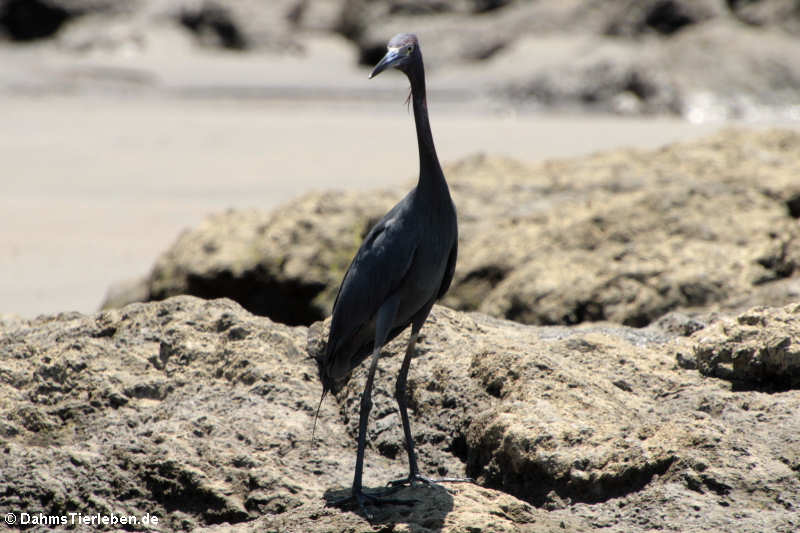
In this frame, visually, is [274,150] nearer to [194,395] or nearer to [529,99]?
[529,99]

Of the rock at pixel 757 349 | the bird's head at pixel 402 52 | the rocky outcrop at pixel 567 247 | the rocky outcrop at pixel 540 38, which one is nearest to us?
the bird's head at pixel 402 52

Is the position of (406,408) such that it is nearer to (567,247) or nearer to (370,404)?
(370,404)

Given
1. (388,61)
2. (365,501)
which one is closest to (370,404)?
(365,501)

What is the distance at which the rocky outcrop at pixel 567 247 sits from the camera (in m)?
5.40

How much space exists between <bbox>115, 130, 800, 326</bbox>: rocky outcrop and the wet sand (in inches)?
96.3

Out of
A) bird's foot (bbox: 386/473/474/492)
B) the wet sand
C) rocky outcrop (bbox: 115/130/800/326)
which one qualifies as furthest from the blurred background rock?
bird's foot (bbox: 386/473/474/492)

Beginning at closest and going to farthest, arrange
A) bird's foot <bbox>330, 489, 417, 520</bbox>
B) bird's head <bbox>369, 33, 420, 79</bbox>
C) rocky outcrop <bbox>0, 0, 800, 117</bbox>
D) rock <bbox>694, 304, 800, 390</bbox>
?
bird's foot <bbox>330, 489, 417, 520</bbox> → bird's head <bbox>369, 33, 420, 79</bbox> → rock <bbox>694, 304, 800, 390</bbox> → rocky outcrop <bbox>0, 0, 800, 117</bbox>

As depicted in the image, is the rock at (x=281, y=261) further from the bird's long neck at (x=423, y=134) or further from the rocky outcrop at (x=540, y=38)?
the rocky outcrop at (x=540, y=38)

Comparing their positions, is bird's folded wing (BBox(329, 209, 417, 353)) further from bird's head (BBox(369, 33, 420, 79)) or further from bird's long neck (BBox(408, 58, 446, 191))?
bird's head (BBox(369, 33, 420, 79))

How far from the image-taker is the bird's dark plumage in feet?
11.1

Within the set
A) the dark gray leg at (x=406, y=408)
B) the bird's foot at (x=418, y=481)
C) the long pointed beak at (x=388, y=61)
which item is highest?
the long pointed beak at (x=388, y=61)

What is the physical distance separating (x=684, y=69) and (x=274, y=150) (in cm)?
925

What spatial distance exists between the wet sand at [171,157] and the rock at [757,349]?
17.9 ft

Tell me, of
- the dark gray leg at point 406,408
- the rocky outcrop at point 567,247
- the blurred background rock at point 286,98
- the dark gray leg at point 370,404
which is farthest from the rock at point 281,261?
the dark gray leg at point 370,404
